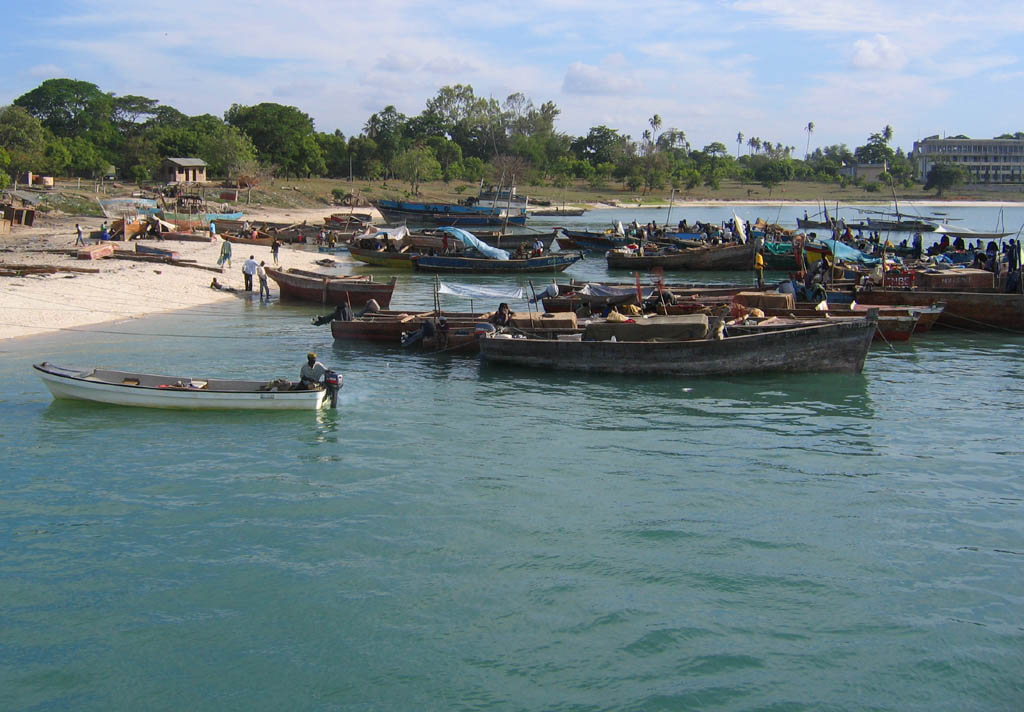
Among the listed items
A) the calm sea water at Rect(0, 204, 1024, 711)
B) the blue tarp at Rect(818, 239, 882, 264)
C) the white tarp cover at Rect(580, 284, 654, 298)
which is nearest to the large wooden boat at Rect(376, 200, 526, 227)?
the blue tarp at Rect(818, 239, 882, 264)

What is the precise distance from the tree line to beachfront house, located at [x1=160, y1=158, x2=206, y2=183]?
206 cm

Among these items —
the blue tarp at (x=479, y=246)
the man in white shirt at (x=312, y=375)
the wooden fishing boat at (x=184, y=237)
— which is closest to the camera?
the man in white shirt at (x=312, y=375)

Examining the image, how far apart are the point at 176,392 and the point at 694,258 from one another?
108ft

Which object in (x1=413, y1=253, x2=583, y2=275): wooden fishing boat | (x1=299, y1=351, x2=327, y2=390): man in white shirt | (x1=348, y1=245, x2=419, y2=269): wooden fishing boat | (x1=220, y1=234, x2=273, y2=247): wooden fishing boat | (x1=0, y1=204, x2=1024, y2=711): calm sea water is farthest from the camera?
(x1=220, y1=234, x2=273, y2=247): wooden fishing boat

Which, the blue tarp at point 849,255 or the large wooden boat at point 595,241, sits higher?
the large wooden boat at point 595,241

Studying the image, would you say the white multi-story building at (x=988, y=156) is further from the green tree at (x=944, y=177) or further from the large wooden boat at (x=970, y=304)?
the large wooden boat at (x=970, y=304)

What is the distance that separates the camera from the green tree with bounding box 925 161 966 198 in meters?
143

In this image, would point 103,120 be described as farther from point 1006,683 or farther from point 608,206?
point 1006,683

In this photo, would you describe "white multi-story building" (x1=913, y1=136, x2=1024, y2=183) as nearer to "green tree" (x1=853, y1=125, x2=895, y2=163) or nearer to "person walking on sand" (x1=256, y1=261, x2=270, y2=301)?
"green tree" (x1=853, y1=125, x2=895, y2=163)

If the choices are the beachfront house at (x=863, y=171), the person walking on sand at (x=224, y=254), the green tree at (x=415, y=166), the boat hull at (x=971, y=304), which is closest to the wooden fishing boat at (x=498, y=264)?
the person walking on sand at (x=224, y=254)

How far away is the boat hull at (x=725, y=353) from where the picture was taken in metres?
21.2

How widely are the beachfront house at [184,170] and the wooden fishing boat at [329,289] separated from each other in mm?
49934

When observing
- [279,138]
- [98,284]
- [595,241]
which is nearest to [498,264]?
[595,241]

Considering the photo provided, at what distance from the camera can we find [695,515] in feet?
43.3
